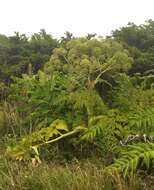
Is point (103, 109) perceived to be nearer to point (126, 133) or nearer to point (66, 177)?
point (126, 133)

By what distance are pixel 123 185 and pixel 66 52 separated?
2901mm

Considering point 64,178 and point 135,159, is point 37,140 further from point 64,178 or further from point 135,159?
point 135,159

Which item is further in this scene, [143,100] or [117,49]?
[117,49]

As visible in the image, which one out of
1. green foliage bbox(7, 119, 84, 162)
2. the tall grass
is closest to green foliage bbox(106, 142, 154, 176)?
the tall grass

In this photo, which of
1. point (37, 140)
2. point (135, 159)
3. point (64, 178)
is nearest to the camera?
point (135, 159)

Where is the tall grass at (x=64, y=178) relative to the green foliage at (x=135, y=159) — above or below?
below

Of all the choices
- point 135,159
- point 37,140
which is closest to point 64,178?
point 135,159

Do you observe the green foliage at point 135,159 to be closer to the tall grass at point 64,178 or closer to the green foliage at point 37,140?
the tall grass at point 64,178

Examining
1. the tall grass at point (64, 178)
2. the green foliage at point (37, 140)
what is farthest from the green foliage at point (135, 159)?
the green foliage at point (37, 140)

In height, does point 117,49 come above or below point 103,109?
above

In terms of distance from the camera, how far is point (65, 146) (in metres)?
6.74

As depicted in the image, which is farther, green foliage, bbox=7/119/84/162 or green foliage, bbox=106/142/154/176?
green foliage, bbox=7/119/84/162

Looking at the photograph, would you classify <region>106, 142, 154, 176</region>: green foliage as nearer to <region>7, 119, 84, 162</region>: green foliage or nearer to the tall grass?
the tall grass

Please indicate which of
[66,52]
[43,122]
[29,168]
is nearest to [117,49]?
[66,52]
